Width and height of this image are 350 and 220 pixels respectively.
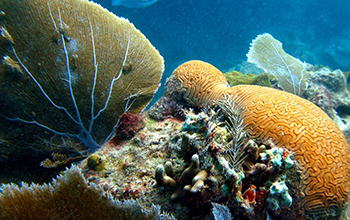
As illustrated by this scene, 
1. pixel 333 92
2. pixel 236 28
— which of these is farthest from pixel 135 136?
pixel 236 28

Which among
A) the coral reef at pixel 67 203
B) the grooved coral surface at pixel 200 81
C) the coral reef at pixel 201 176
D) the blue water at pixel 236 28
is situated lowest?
the coral reef at pixel 67 203

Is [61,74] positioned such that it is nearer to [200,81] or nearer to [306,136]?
[200,81]

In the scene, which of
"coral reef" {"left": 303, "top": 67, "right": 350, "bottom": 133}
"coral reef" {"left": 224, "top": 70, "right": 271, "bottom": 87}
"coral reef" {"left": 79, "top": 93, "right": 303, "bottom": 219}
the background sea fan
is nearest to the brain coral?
"coral reef" {"left": 79, "top": 93, "right": 303, "bottom": 219}

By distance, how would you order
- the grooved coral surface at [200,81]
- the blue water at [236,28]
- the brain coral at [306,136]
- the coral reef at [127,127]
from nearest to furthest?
the brain coral at [306,136] → the coral reef at [127,127] → the grooved coral surface at [200,81] → the blue water at [236,28]

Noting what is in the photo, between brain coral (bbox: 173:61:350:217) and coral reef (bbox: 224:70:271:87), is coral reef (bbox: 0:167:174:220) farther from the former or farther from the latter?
coral reef (bbox: 224:70:271:87)

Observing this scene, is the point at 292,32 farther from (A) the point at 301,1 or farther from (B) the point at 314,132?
(B) the point at 314,132

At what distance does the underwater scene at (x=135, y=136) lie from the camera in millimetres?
1667

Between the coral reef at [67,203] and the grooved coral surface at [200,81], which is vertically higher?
the grooved coral surface at [200,81]

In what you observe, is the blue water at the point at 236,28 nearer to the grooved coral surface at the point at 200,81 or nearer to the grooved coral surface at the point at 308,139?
the grooved coral surface at the point at 200,81

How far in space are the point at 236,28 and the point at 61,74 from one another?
31547mm

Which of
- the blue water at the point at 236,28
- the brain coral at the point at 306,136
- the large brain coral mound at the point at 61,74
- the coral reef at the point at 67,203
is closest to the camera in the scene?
the coral reef at the point at 67,203

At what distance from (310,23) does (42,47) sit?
3896 centimetres

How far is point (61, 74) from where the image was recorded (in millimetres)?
2963

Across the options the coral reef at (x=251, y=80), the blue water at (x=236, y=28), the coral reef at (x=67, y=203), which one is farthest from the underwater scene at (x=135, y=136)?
the blue water at (x=236, y=28)
